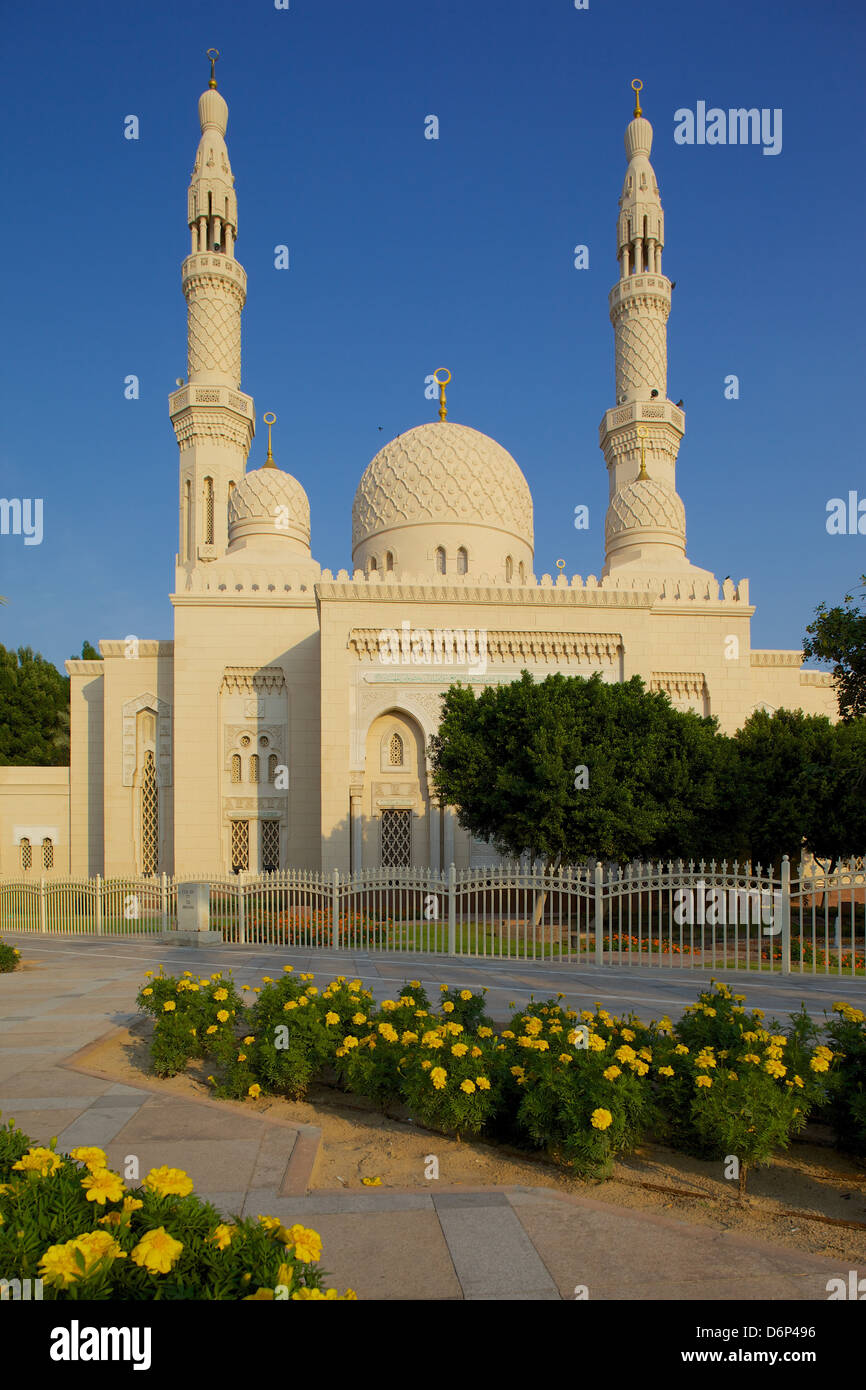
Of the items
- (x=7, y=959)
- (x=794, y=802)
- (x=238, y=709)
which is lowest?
(x=7, y=959)

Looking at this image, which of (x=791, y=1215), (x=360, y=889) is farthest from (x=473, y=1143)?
(x=360, y=889)

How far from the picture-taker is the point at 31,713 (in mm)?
Result: 33969

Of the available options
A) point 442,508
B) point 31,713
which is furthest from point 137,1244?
point 31,713

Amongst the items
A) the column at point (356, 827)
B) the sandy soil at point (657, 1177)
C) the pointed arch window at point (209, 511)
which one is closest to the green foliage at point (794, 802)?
the column at point (356, 827)

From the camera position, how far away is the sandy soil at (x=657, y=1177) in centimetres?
379

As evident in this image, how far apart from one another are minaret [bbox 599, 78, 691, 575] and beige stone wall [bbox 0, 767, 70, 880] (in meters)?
17.6

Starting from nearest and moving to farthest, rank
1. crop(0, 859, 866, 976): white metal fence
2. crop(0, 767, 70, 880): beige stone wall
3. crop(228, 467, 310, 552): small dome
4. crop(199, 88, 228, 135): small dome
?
crop(0, 859, 866, 976): white metal fence < crop(0, 767, 70, 880): beige stone wall < crop(228, 467, 310, 552): small dome < crop(199, 88, 228, 135): small dome

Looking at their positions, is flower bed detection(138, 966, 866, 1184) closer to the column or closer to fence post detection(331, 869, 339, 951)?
fence post detection(331, 869, 339, 951)

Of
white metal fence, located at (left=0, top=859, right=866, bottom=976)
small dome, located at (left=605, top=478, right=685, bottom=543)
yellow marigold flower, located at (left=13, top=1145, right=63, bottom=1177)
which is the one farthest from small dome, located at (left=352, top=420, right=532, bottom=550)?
yellow marigold flower, located at (left=13, top=1145, right=63, bottom=1177)

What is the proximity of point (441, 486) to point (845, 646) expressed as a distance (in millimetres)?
19179

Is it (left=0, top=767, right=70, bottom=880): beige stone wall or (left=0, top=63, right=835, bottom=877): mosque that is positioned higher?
(left=0, top=63, right=835, bottom=877): mosque

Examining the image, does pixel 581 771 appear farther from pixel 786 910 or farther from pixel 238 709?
pixel 238 709

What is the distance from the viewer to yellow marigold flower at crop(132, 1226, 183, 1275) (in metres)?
2.29

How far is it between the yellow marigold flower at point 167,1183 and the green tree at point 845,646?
7.46 m
